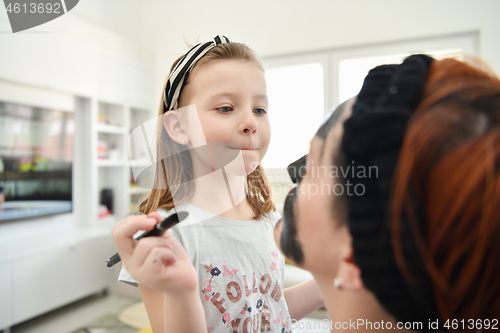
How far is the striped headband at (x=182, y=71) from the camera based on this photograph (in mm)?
595

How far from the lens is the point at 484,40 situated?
96.7 inches

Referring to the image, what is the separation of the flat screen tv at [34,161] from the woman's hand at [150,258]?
2344mm

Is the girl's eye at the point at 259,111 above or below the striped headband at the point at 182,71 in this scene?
below


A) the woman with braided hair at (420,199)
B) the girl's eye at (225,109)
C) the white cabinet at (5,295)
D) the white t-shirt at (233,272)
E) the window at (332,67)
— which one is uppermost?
the window at (332,67)

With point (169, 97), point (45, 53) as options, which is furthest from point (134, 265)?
point (45, 53)

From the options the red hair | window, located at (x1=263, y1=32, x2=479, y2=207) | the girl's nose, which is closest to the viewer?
the red hair

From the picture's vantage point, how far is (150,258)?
351 millimetres

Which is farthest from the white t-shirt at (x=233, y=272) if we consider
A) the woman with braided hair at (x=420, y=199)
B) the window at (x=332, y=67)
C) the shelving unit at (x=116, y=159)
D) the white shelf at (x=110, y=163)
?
the shelving unit at (x=116, y=159)

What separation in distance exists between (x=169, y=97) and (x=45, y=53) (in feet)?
7.63

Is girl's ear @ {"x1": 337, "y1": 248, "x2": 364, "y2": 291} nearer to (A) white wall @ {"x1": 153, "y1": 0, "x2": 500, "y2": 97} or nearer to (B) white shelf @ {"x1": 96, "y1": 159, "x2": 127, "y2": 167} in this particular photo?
(A) white wall @ {"x1": 153, "y1": 0, "x2": 500, "y2": 97}

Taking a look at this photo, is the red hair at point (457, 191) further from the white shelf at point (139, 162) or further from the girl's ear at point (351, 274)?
the white shelf at point (139, 162)

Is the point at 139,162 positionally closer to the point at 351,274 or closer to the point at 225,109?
the point at 225,109

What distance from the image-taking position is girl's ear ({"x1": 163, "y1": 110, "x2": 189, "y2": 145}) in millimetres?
614

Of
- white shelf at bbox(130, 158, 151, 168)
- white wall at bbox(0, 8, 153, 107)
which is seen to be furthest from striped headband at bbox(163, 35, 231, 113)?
white wall at bbox(0, 8, 153, 107)
